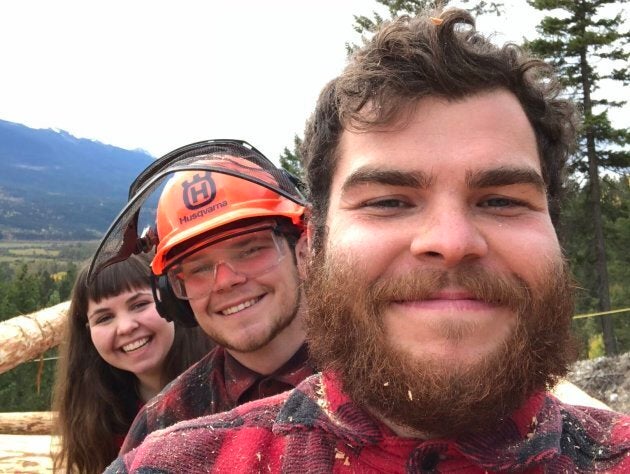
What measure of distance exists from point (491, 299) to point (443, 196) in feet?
0.86

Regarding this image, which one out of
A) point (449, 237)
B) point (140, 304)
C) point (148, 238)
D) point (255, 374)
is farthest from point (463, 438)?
point (140, 304)

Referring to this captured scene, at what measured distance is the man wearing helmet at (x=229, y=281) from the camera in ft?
8.12

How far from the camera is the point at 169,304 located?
108 inches

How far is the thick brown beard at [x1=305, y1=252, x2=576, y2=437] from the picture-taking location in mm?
1266

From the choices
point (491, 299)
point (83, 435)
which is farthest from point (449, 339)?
point (83, 435)

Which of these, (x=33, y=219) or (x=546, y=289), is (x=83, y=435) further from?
(x=33, y=219)

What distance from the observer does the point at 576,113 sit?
1.96 meters

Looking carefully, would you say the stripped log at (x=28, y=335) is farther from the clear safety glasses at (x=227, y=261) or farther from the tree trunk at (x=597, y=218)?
the tree trunk at (x=597, y=218)

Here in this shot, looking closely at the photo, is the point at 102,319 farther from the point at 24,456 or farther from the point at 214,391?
the point at 214,391

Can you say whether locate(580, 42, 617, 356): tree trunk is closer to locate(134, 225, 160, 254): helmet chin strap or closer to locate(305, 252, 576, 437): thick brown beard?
locate(134, 225, 160, 254): helmet chin strap

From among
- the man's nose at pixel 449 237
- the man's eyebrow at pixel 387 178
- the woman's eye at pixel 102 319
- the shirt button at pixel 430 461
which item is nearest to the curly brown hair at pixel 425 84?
the man's eyebrow at pixel 387 178

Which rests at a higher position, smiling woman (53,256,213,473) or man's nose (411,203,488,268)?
man's nose (411,203,488,268)

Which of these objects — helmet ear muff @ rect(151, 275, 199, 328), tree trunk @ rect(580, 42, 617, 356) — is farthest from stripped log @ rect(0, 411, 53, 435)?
tree trunk @ rect(580, 42, 617, 356)

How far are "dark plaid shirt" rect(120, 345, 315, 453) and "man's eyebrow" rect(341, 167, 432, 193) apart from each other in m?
1.23
